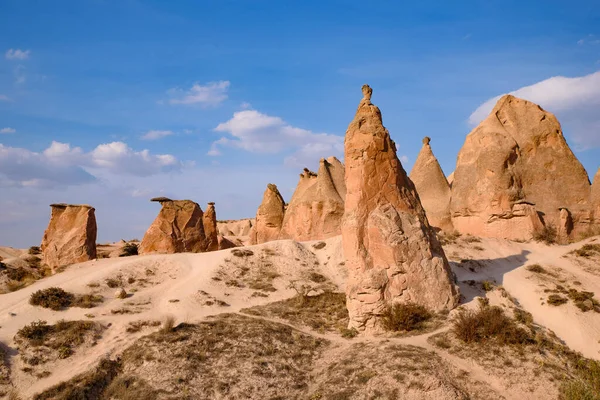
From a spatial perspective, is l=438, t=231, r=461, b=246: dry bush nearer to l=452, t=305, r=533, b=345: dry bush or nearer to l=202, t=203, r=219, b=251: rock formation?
l=452, t=305, r=533, b=345: dry bush

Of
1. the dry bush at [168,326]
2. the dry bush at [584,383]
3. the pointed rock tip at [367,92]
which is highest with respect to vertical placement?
the pointed rock tip at [367,92]

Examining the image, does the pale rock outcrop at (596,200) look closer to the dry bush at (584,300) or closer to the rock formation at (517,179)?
the rock formation at (517,179)

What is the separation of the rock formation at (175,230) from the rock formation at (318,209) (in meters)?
5.45

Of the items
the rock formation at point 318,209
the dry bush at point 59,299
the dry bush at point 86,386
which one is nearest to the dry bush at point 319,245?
the rock formation at point 318,209

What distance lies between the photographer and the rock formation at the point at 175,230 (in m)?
25.1

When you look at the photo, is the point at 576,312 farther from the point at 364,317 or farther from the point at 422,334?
the point at 364,317

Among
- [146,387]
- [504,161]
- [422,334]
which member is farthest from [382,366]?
[504,161]

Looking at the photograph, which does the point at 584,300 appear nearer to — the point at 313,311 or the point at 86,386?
the point at 313,311

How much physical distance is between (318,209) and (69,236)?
42.3ft

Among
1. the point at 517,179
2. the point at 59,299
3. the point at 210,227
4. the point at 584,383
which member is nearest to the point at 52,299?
the point at 59,299

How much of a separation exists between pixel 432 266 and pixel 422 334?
2.25 m

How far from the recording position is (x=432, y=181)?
28156 mm

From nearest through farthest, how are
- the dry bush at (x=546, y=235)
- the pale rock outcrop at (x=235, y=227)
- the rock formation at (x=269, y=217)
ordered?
the dry bush at (x=546, y=235) → the rock formation at (x=269, y=217) → the pale rock outcrop at (x=235, y=227)

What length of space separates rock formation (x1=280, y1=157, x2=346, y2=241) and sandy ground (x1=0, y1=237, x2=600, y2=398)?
3.73 meters
